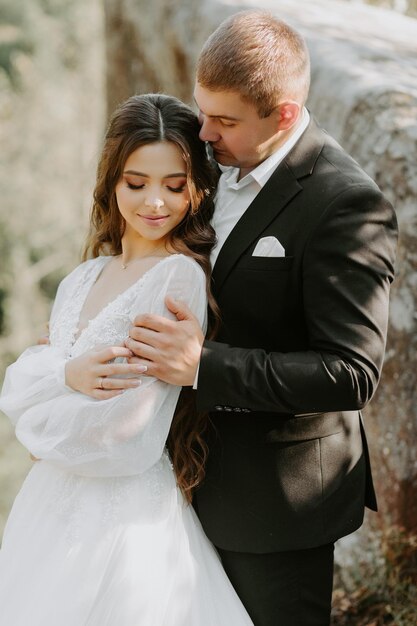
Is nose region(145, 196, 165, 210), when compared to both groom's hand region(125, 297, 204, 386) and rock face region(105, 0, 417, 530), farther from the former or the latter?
rock face region(105, 0, 417, 530)

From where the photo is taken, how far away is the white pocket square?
241cm

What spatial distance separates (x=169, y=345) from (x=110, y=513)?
0.52 meters

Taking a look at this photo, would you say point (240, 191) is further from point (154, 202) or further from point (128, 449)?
point (128, 449)

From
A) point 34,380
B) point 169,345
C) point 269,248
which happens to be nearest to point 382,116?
point 269,248

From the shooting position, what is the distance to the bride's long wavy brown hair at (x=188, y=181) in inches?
98.3

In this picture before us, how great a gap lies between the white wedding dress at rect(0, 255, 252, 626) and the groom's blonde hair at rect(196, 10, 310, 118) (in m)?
0.51

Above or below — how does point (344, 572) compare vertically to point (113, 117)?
below

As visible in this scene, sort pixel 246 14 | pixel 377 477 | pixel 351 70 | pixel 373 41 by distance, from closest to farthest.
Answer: pixel 246 14, pixel 377 477, pixel 351 70, pixel 373 41

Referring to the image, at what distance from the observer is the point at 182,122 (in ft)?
8.35

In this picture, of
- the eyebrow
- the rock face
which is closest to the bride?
the eyebrow

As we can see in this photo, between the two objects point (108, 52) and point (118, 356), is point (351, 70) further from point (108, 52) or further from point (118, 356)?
point (108, 52)

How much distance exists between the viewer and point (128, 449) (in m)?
2.35

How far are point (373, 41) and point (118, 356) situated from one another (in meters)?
3.14

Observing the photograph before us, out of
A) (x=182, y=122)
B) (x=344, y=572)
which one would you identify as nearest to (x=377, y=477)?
(x=344, y=572)
